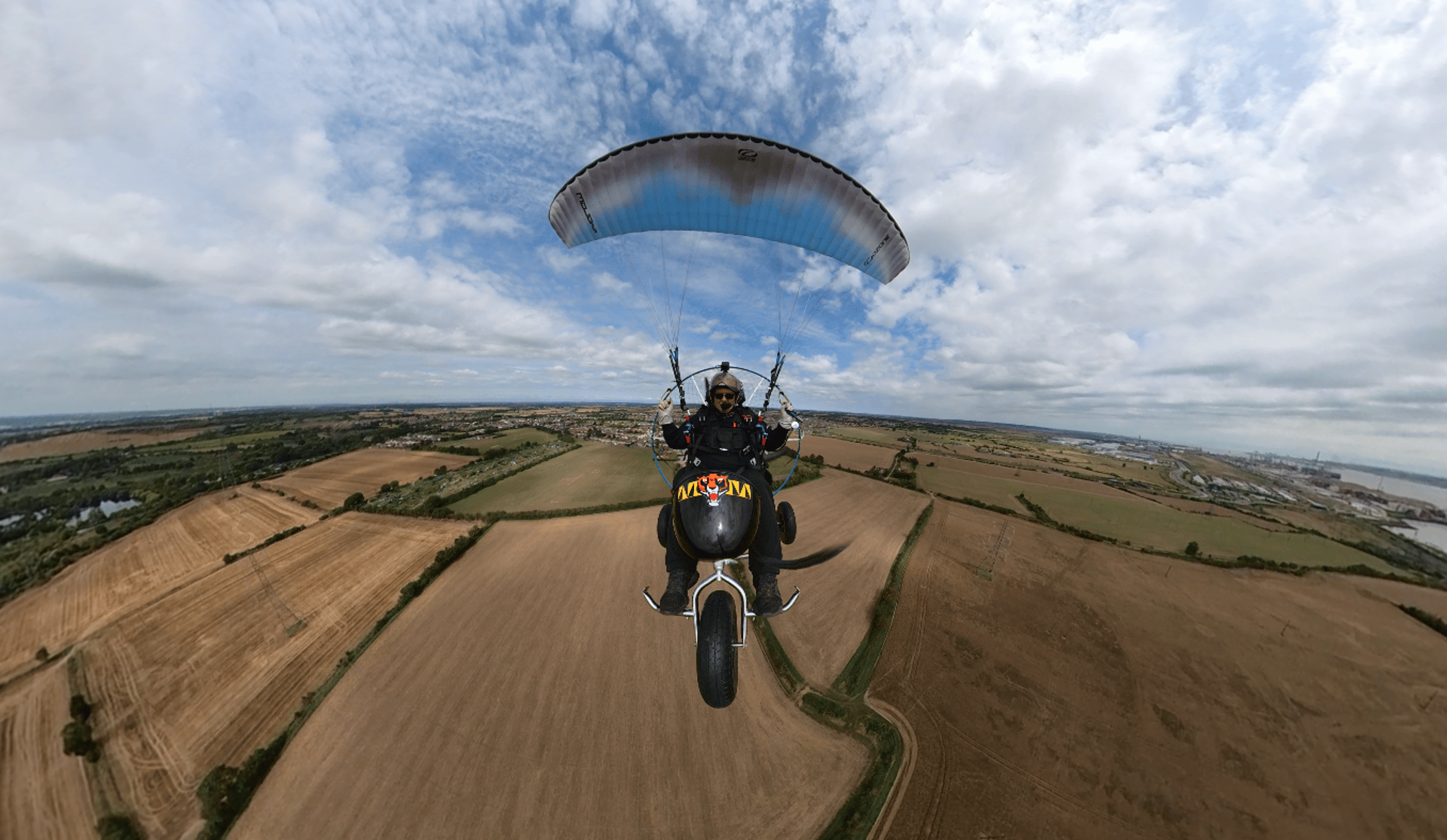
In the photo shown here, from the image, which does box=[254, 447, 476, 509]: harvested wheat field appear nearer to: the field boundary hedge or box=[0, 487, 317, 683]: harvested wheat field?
box=[0, 487, 317, 683]: harvested wheat field

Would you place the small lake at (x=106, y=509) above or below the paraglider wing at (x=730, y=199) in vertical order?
below

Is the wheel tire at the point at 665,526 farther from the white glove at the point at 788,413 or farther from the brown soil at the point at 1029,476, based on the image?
the brown soil at the point at 1029,476

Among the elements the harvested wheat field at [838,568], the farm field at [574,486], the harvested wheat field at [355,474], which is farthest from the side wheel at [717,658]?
the harvested wheat field at [355,474]

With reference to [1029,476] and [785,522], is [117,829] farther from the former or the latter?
[1029,476]

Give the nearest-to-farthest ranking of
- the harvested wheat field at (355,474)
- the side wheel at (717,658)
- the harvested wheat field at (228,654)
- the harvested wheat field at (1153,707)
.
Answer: the side wheel at (717,658) → the harvested wheat field at (1153,707) → the harvested wheat field at (228,654) → the harvested wheat field at (355,474)

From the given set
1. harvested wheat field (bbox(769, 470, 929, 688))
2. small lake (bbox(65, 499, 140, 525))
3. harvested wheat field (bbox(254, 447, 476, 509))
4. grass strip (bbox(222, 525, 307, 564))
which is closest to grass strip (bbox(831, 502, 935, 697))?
harvested wheat field (bbox(769, 470, 929, 688))
